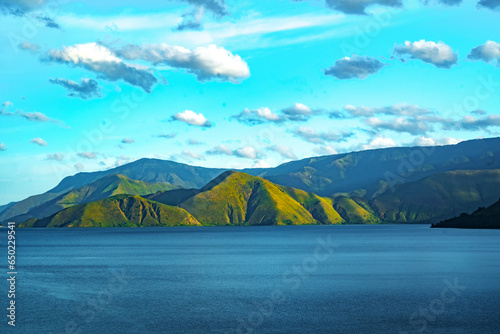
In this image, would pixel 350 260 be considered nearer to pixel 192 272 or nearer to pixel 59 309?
pixel 192 272

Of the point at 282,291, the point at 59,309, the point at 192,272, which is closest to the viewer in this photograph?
the point at 59,309

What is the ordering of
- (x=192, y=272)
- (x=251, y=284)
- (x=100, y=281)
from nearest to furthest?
(x=251, y=284) → (x=100, y=281) → (x=192, y=272)

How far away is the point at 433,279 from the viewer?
102 metres

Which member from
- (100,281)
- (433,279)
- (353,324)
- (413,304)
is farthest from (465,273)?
(100,281)

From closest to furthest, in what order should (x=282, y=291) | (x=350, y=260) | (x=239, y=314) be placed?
(x=239, y=314) → (x=282, y=291) → (x=350, y=260)

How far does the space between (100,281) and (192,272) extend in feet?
76.3

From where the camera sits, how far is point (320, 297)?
3233 inches

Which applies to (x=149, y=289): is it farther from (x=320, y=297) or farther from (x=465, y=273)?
(x=465, y=273)

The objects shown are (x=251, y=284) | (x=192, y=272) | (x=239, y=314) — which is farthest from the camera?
(x=192, y=272)

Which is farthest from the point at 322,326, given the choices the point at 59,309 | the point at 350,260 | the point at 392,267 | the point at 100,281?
the point at 350,260

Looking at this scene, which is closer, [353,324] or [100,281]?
[353,324]

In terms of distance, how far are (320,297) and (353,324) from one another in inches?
793

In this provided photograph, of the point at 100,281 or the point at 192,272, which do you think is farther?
the point at 192,272

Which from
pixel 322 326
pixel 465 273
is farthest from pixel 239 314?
pixel 465 273
